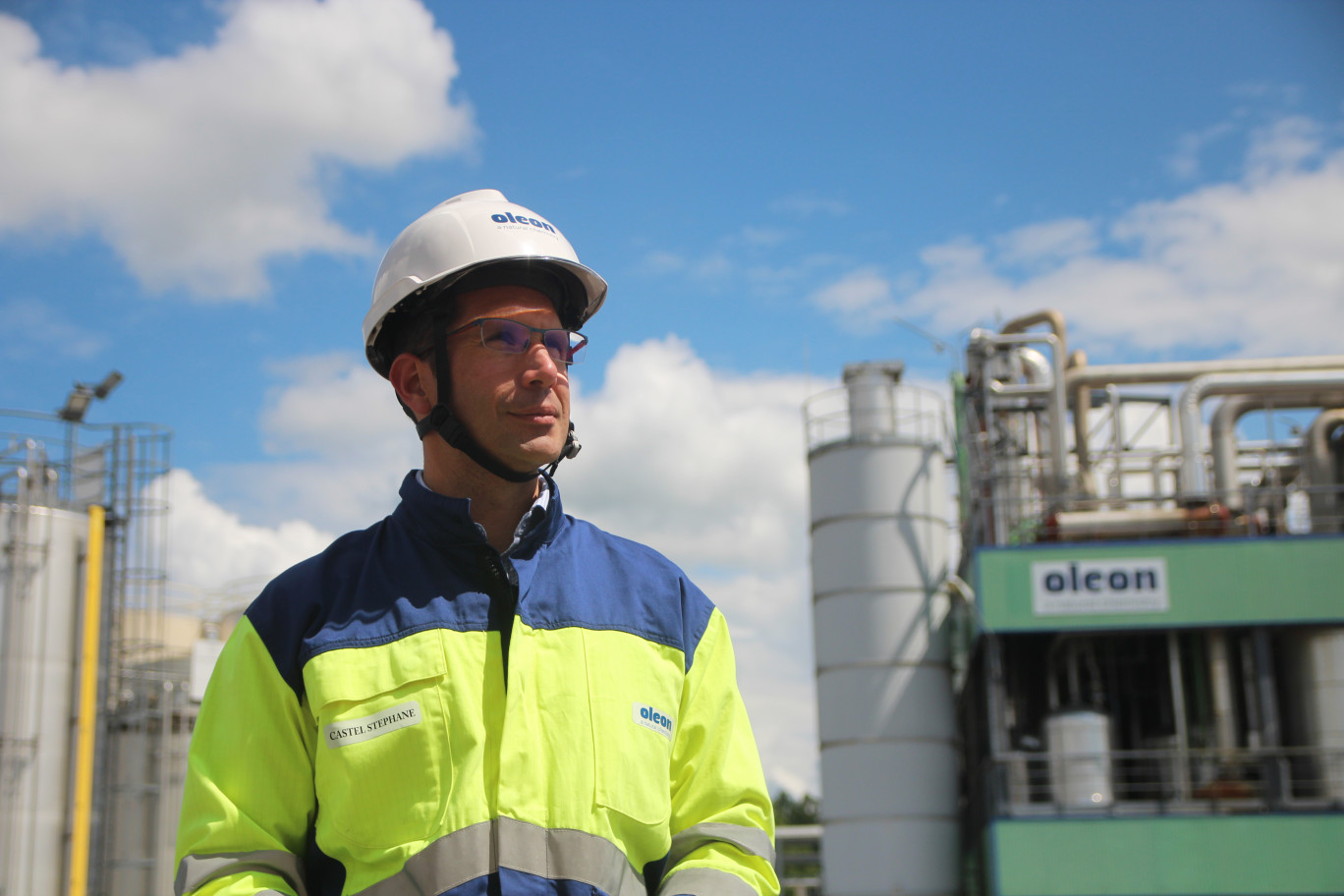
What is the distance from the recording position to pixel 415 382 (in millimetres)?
3021

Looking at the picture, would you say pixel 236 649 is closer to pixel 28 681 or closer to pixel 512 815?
pixel 512 815

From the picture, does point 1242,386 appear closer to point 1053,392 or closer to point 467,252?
point 1053,392

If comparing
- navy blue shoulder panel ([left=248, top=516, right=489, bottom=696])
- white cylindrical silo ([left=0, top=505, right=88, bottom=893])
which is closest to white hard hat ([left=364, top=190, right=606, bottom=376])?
navy blue shoulder panel ([left=248, top=516, right=489, bottom=696])

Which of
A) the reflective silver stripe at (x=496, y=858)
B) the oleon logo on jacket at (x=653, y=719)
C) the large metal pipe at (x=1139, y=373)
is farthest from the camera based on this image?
the large metal pipe at (x=1139, y=373)

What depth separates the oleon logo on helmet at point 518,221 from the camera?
3.00 m

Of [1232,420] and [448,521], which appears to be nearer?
[448,521]

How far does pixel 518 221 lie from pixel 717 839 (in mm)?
1473

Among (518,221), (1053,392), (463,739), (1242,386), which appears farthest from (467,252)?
(1242,386)

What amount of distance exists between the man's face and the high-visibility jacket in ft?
0.58

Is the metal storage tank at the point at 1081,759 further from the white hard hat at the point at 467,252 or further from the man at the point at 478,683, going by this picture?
the white hard hat at the point at 467,252

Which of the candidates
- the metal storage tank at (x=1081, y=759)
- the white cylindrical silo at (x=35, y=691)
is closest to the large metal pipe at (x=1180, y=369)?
the metal storage tank at (x=1081, y=759)

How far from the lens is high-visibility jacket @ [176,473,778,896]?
8.07 ft

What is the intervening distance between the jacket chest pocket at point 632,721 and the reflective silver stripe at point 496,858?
0.12 m

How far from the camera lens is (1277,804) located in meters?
17.8
